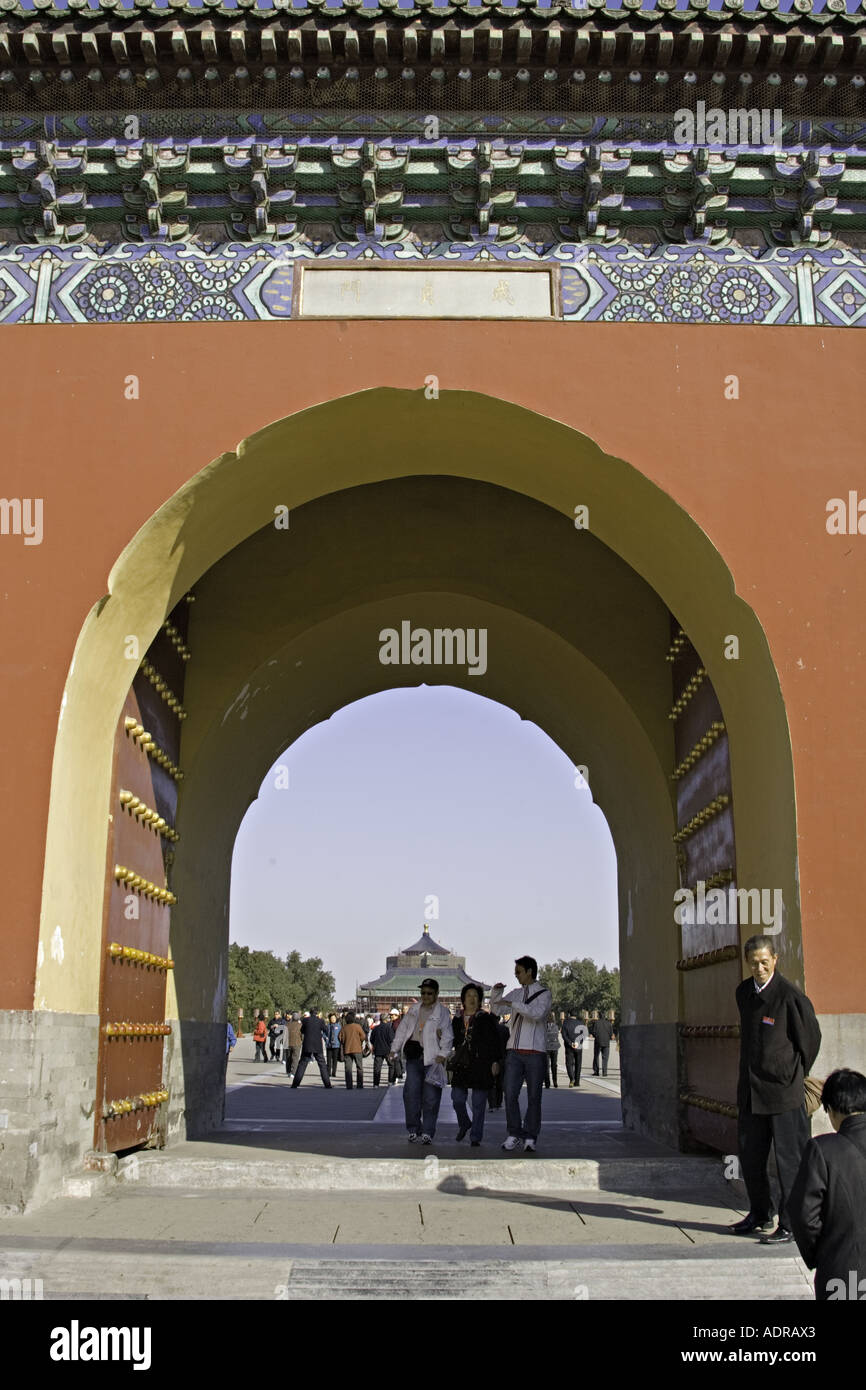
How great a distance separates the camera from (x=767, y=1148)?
4.85 metres

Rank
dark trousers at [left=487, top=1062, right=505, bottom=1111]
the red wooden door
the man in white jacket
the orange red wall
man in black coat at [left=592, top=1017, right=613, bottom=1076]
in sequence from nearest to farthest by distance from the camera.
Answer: the orange red wall → the red wooden door → the man in white jacket → dark trousers at [left=487, top=1062, right=505, bottom=1111] → man in black coat at [left=592, top=1017, right=613, bottom=1076]

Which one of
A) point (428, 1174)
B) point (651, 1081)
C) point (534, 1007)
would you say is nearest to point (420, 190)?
point (534, 1007)

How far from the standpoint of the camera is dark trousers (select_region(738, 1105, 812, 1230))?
4723 millimetres

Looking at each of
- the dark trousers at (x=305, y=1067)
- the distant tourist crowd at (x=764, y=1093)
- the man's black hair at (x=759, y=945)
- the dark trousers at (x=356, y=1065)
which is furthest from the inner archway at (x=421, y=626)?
the dark trousers at (x=356, y=1065)

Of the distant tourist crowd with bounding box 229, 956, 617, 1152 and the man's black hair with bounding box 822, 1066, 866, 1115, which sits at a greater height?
the man's black hair with bounding box 822, 1066, 866, 1115

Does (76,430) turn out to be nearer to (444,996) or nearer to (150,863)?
(150,863)

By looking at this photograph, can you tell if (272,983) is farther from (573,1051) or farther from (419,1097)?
(419,1097)

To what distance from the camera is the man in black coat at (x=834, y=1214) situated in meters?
2.77

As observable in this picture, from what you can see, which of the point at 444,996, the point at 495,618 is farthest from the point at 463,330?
the point at 444,996

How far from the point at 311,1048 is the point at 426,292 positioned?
33.6 ft

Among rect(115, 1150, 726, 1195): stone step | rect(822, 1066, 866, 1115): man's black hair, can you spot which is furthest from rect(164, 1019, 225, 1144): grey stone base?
rect(822, 1066, 866, 1115): man's black hair

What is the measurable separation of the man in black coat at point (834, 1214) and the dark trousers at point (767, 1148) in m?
1.94

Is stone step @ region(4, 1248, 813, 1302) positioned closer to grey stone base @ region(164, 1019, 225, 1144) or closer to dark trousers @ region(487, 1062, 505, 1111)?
grey stone base @ region(164, 1019, 225, 1144)

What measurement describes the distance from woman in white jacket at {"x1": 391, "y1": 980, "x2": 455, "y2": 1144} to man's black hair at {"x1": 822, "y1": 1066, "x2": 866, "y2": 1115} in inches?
186
